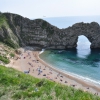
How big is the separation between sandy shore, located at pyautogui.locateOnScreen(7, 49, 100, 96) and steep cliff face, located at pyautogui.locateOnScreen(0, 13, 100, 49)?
17234mm

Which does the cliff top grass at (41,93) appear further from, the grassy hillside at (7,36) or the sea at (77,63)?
the grassy hillside at (7,36)

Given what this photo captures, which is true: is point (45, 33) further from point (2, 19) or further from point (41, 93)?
point (41, 93)

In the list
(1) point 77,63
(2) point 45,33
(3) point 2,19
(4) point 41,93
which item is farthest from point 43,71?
(3) point 2,19

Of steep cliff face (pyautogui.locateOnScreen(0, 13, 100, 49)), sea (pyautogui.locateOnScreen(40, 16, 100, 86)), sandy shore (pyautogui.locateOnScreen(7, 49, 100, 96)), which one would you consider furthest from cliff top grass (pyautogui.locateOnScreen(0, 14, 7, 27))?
sea (pyautogui.locateOnScreen(40, 16, 100, 86))

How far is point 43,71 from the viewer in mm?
75375

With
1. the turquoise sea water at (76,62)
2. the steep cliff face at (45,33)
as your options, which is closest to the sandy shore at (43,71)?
the turquoise sea water at (76,62)

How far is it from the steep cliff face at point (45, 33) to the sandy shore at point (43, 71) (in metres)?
17.2

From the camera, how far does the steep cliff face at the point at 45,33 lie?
118m

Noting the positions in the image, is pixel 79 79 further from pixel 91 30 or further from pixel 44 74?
pixel 91 30

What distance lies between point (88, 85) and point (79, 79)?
18.7 ft

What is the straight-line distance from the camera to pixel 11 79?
21.4 meters

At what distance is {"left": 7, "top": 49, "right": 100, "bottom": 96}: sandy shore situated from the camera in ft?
201

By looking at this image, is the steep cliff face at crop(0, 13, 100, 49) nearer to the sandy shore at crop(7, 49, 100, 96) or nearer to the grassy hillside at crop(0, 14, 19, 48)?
the grassy hillside at crop(0, 14, 19, 48)

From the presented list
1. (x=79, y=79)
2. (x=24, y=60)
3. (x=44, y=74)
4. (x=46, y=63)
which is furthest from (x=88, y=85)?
(x=24, y=60)
